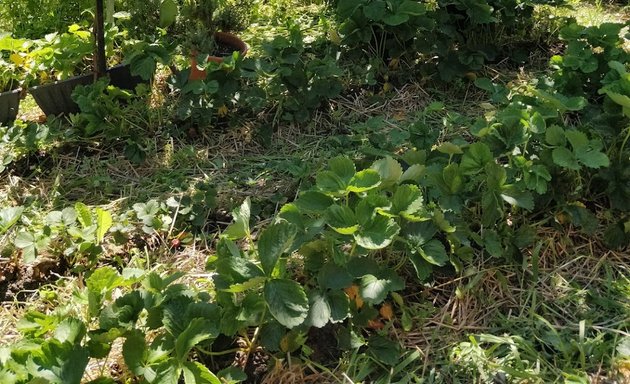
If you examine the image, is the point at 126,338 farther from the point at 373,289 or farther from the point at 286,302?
the point at 373,289

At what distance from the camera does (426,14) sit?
325 cm

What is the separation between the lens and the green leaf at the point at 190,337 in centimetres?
151

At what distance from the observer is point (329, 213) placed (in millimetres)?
1750

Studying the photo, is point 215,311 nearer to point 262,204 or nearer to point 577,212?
point 262,204

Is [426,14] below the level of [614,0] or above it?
above

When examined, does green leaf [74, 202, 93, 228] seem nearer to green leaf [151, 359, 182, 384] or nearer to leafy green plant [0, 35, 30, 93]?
green leaf [151, 359, 182, 384]

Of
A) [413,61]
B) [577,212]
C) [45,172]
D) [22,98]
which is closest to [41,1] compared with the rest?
[22,98]

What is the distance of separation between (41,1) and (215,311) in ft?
10.5

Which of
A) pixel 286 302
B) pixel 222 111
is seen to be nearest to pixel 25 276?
pixel 286 302

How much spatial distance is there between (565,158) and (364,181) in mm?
688

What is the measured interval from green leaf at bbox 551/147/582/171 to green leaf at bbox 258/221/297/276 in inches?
35.7

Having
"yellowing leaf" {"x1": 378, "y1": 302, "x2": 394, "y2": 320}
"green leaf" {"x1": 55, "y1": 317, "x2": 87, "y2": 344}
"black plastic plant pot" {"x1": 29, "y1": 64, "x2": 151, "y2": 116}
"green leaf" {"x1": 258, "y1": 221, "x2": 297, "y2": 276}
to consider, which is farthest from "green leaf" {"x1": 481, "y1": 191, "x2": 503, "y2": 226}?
"black plastic plant pot" {"x1": 29, "y1": 64, "x2": 151, "y2": 116}

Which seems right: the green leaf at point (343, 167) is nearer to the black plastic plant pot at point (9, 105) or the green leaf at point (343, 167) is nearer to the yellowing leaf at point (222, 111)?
the yellowing leaf at point (222, 111)

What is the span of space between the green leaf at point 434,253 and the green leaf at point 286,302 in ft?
1.31
